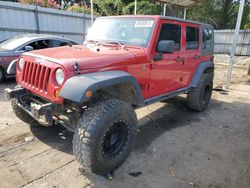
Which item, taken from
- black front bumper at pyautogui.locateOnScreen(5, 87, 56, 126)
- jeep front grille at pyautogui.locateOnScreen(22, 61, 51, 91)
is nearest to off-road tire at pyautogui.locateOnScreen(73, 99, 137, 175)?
black front bumper at pyautogui.locateOnScreen(5, 87, 56, 126)

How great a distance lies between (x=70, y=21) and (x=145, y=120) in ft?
28.9

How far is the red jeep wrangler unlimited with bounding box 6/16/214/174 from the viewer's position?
273 centimetres

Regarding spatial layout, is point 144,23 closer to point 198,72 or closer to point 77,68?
point 77,68

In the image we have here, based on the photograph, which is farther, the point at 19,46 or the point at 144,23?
the point at 19,46

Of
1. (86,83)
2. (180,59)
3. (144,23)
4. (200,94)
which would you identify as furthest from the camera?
(200,94)

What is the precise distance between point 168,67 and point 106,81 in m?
1.69

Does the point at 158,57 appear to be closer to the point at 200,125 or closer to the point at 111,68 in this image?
the point at 111,68

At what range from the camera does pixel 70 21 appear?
1194cm

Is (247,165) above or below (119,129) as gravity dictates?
below

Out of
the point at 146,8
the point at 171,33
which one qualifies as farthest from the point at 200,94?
the point at 146,8

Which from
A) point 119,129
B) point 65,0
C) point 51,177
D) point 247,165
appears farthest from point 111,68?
point 65,0

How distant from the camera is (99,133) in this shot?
8.91 feet

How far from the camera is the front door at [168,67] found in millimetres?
3850

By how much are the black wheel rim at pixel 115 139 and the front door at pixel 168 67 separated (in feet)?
3.30
